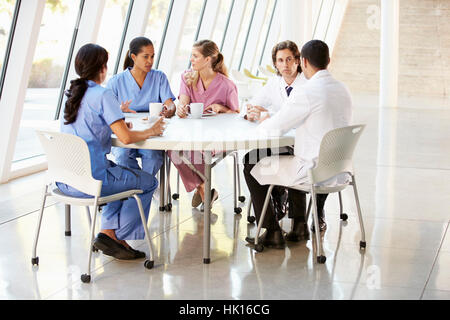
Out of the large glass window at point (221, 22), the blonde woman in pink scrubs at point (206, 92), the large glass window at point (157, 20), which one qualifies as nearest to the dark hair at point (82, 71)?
the blonde woman in pink scrubs at point (206, 92)

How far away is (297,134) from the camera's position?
3.51 metres

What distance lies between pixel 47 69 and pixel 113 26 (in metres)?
1.47

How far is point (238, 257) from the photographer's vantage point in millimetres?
3580

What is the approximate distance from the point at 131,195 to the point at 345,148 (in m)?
1.23

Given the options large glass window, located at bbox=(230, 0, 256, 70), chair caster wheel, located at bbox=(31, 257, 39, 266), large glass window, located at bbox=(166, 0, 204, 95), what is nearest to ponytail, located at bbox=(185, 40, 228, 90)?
chair caster wheel, located at bbox=(31, 257, 39, 266)

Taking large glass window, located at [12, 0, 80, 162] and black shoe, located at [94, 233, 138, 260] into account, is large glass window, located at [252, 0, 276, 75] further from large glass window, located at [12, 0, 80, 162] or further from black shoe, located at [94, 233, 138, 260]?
black shoe, located at [94, 233, 138, 260]

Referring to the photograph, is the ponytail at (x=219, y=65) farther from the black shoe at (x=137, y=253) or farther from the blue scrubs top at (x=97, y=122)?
the black shoe at (x=137, y=253)

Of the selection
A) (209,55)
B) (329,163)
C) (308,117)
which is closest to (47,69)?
(209,55)

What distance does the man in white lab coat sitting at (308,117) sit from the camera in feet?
11.2

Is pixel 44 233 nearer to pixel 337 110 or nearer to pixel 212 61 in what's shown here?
pixel 212 61

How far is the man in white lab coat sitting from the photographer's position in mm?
3424

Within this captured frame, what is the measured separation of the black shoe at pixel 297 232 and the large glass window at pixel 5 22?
3.01m

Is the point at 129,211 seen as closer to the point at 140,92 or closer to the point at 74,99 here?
the point at 74,99

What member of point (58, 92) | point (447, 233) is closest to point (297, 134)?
point (447, 233)
